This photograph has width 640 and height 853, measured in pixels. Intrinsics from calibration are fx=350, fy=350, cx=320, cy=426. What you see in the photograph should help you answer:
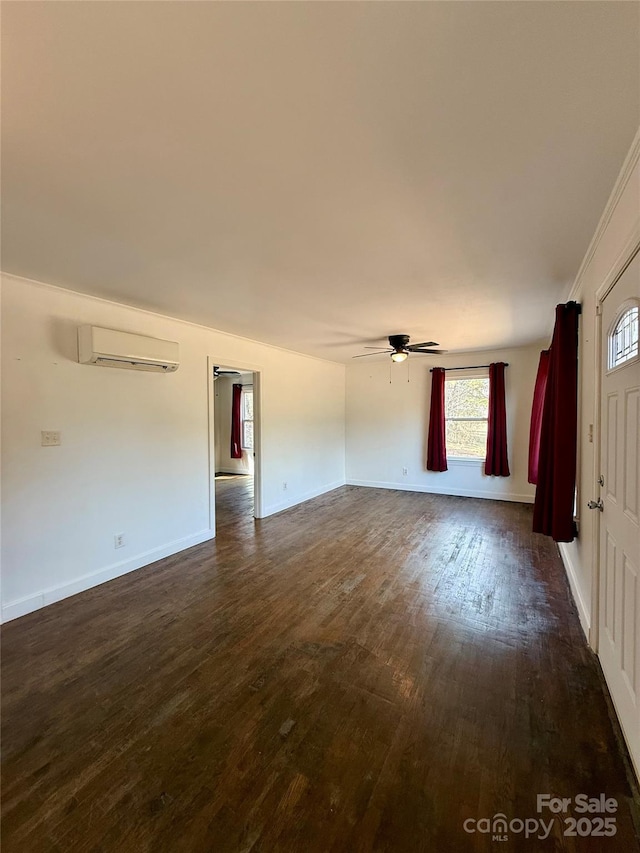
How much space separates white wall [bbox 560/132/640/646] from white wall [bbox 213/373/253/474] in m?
6.83

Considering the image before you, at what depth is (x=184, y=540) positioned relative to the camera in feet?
12.6

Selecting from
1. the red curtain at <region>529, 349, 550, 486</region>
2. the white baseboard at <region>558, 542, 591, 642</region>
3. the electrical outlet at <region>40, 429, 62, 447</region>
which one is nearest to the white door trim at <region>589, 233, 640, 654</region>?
the white baseboard at <region>558, 542, 591, 642</region>

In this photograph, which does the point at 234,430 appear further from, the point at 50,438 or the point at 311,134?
the point at 311,134

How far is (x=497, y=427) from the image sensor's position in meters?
5.75

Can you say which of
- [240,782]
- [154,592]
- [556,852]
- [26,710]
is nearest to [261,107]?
[240,782]

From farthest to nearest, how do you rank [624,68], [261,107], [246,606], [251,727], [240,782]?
1. [246,606]
2. [251,727]
3. [240,782]
4. [261,107]
5. [624,68]

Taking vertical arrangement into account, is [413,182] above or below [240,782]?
above

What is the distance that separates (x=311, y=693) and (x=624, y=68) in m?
2.75

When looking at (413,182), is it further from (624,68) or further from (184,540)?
(184,540)

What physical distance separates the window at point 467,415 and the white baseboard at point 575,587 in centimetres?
264

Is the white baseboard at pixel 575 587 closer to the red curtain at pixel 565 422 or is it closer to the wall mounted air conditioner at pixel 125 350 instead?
the red curtain at pixel 565 422

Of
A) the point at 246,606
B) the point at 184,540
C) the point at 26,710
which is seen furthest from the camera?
the point at 184,540

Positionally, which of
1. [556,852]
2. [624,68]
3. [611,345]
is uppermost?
[624,68]

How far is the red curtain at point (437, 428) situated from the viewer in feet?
20.2
